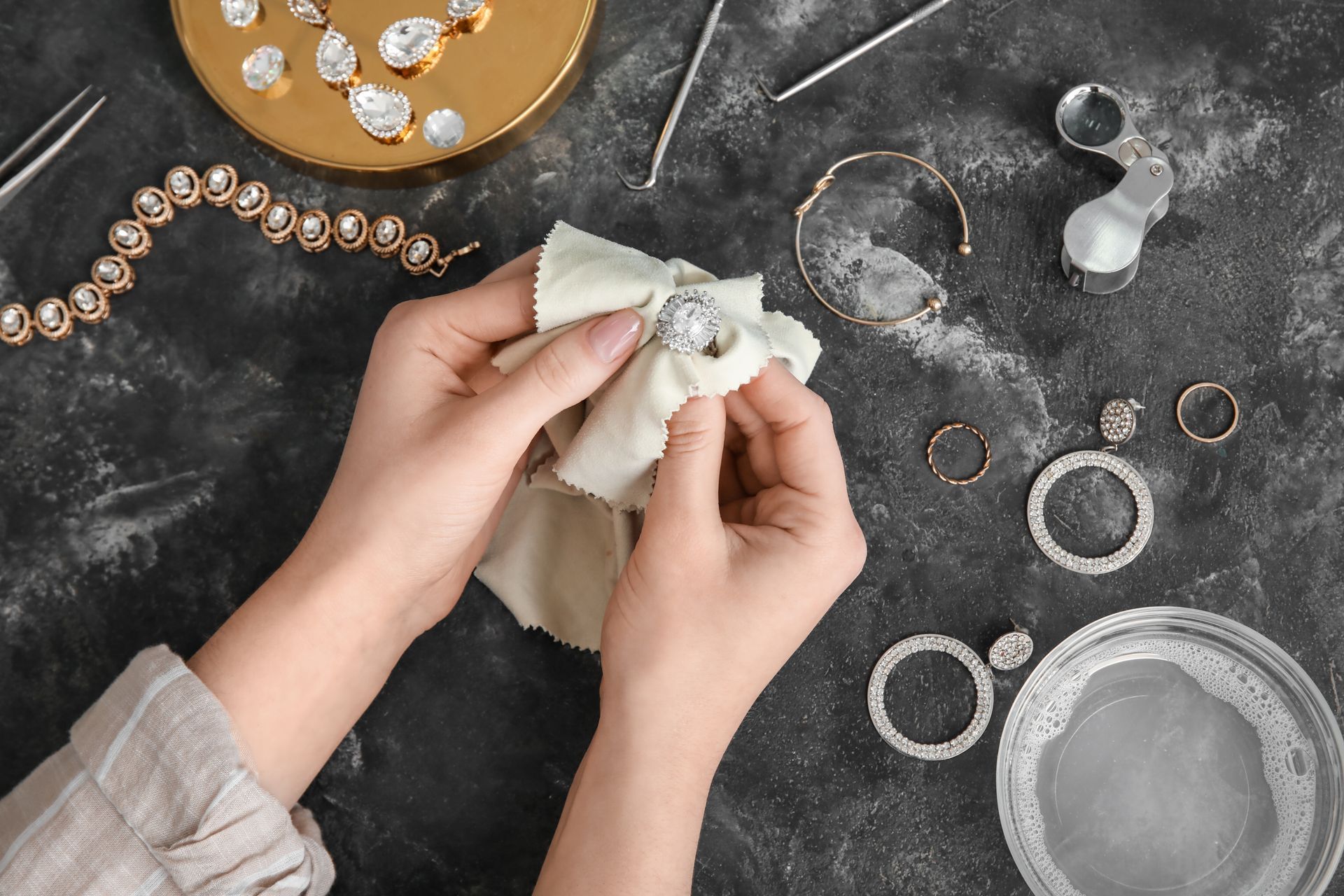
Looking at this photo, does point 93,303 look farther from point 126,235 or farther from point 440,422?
point 440,422

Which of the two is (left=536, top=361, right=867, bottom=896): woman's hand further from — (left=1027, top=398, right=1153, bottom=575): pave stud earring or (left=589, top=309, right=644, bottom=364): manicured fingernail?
(left=1027, top=398, right=1153, bottom=575): pave stud earring

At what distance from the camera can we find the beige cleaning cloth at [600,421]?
0.90 meters

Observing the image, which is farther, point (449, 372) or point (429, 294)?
point (429, 294)

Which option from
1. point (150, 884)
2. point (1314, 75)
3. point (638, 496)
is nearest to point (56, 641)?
point (150, 884)

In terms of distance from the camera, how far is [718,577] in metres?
0.92

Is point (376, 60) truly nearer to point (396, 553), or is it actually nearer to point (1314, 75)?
point (396, 553)

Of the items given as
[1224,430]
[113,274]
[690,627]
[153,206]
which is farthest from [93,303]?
[1224,430]

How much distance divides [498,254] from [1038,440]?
76 cm

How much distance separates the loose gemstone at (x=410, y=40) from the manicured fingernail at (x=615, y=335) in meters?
0.52

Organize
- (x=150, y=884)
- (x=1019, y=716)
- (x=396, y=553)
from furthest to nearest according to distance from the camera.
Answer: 1. (x=1019, y=716)
2. (x=396, y=553)
3. (x=150, y=884)

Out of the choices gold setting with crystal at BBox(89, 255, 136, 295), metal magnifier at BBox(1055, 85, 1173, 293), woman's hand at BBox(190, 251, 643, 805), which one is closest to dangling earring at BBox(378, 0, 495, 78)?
woman's hand at BBox(190, 251, 643, 805)

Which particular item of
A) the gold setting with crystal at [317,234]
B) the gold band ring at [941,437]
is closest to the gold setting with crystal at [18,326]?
the gold setting with crystal at [317,234]

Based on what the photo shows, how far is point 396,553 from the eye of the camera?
98 centimetres

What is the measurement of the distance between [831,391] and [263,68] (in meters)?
0.85
